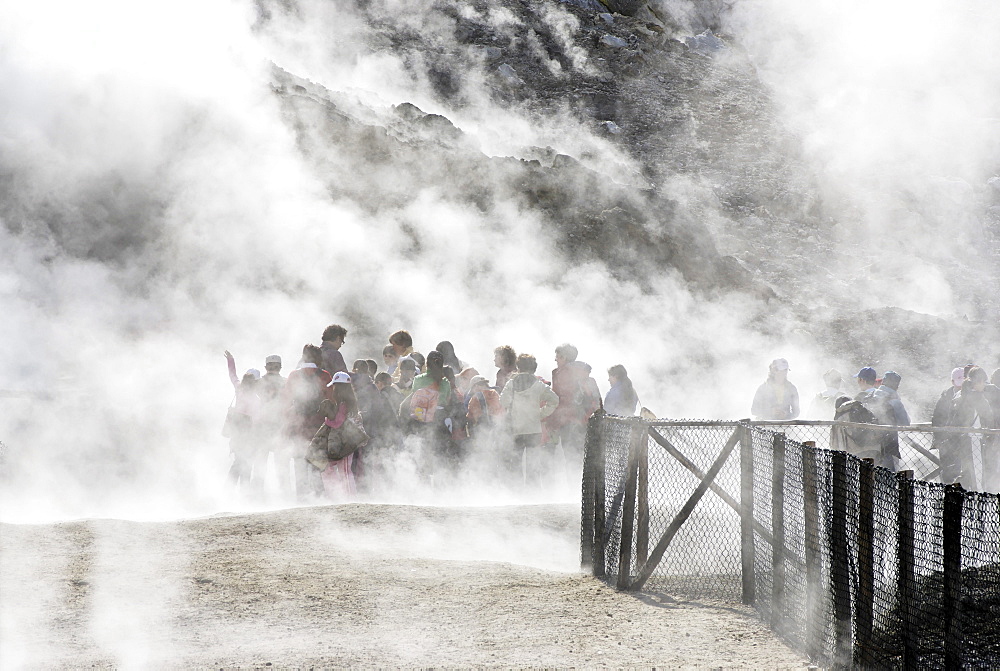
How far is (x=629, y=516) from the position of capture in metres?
5.20

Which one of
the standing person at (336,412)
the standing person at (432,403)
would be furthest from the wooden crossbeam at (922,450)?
the standing person at (336,412)

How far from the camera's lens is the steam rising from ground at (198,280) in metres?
9.38

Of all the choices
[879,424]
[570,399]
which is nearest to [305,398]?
[570,399]

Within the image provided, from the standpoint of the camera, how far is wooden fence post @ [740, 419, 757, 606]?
190 inches

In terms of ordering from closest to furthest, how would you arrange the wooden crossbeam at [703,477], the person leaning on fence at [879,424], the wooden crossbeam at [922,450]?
1. the wooden crossbeam at [703,477]
2. the person leaning on fence at [879,424]
3. the wooden crossbeam at [922,450]

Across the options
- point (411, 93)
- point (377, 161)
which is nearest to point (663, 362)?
point (377, 161)

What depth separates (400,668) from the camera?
3.66 meters

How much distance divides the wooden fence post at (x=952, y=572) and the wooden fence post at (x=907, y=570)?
0.20m

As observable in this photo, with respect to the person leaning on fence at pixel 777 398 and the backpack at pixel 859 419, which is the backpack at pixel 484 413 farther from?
the backpack at pixel 859 419

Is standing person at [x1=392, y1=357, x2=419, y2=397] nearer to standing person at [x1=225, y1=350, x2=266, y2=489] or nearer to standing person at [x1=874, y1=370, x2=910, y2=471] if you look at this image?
standing person at [x1=225, y1=350, x2=266, y2=489]

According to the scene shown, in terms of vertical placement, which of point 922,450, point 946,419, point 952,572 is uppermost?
point 946,419

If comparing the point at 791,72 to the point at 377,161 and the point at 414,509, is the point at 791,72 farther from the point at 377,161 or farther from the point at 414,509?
the point at 414,509

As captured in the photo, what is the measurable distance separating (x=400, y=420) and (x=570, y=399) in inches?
49.8

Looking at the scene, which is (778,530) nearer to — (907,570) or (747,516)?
(747,516)
